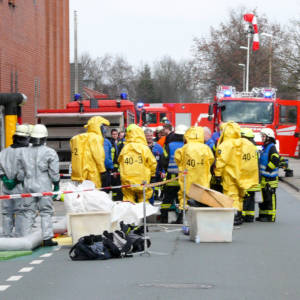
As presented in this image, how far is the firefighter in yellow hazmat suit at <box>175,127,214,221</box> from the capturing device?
13.3m

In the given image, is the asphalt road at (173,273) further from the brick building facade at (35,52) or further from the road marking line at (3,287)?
the brick building facade at (35,52)

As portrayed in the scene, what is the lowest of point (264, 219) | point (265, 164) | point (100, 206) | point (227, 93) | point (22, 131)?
point (264, 219)

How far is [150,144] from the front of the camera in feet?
53.0

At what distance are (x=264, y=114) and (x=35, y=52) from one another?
38.5 feet

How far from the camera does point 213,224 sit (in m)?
11.3

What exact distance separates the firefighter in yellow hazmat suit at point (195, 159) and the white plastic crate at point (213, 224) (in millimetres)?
2052

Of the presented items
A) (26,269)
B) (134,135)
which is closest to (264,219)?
(134,135)

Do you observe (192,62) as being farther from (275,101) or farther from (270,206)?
(270,206)

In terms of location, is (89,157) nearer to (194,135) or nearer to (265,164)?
(194,135)

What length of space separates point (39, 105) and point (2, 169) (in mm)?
24331

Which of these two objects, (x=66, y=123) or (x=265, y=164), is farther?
(x=66, y=123)

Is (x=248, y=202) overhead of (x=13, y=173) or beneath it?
beneath

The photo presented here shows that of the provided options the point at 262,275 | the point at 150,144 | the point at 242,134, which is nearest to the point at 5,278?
the point at 262,275

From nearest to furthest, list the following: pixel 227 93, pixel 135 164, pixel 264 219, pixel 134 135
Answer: pixel 135 164 < pixel 134 135 < pixel 264 219 < pixel 227 93
